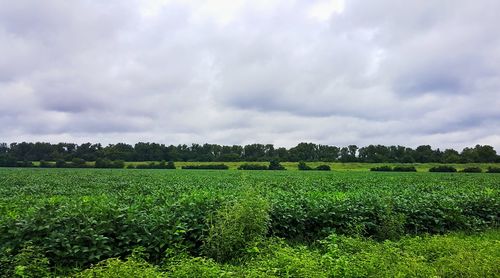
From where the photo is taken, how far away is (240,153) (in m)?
127

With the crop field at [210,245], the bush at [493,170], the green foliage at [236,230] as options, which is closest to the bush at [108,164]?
the crop field at [210,245]

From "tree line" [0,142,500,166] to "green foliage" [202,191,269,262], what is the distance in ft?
365

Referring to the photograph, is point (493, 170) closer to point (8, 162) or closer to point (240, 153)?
point (240, 153)

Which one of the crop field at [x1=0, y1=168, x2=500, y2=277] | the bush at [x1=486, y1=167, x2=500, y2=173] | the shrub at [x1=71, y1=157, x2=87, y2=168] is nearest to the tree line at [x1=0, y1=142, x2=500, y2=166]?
the shrub at [x1=71, y1=157, x2=87, y2=168]

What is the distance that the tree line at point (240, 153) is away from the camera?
10988cm

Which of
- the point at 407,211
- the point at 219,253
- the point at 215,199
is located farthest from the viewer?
the point at 407,211

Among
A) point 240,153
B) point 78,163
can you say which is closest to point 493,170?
point 240,153

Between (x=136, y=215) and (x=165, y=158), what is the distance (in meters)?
116

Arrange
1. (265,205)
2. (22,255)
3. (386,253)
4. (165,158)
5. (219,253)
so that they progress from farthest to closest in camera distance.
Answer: (165,158), (265,205), (219,253), (386,253), (22,255)

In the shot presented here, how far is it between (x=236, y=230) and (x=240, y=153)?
119m

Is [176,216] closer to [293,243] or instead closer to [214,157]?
[293,243]

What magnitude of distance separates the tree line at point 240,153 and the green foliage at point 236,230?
365ft

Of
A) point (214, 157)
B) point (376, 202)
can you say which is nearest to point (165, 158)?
point (214, 157)

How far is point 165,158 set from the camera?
12062cm
